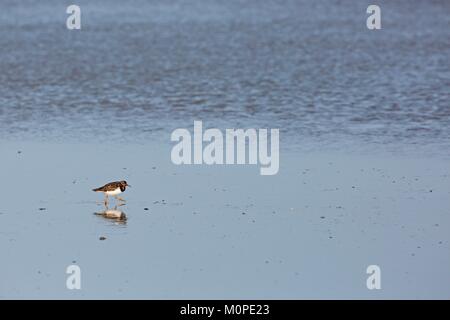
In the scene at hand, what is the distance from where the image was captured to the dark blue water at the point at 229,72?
53.2ft

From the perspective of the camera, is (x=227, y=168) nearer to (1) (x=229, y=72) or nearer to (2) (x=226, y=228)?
(2) (x=226, y=228)

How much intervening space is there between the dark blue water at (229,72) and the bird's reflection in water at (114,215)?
366 cm

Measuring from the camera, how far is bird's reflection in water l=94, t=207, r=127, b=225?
11.2 m

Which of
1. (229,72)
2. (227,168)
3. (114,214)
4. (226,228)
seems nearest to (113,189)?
(114,214)

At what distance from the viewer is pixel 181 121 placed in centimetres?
1644

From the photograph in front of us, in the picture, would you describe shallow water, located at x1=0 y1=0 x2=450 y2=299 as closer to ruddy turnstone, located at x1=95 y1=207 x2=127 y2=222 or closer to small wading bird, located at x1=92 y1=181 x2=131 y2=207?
ruddy turnstone, located at x1=95 y1=207 x2=127 y2=222

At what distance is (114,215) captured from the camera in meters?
11.4

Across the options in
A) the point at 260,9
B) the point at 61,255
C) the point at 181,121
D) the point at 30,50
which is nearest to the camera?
the point at 61,255

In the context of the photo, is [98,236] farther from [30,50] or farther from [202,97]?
[30,50]

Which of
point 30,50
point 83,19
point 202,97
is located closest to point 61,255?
point 202,97

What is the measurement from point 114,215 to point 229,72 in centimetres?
1006

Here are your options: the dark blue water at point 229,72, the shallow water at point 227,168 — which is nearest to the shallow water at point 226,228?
the shallow water at point 227,168

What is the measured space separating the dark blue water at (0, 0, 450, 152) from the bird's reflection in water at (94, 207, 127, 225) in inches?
144
